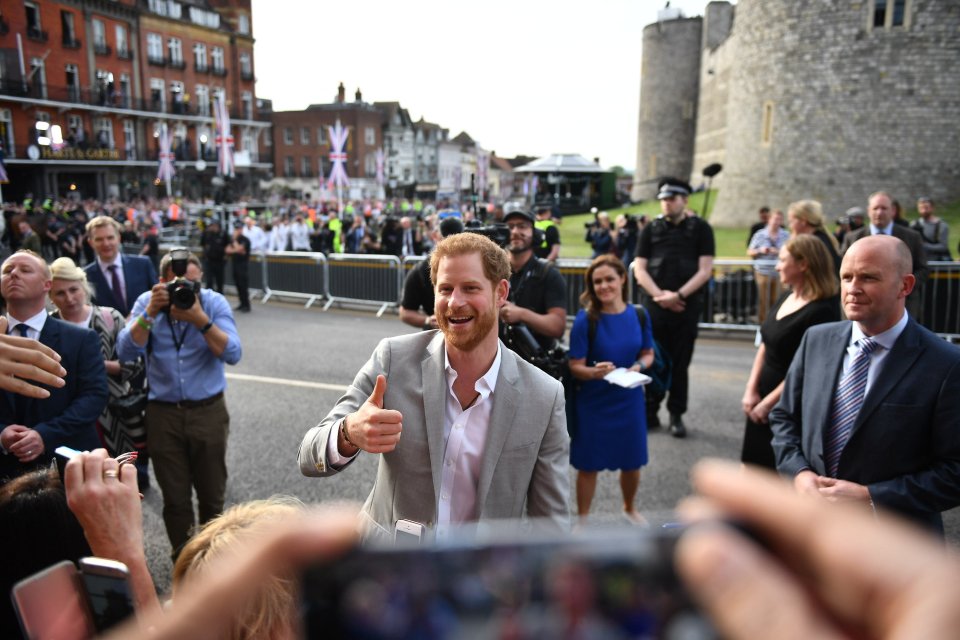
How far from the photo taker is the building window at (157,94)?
49125 millimetres

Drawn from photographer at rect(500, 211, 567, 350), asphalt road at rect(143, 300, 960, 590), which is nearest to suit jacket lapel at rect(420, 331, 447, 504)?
asphalt road at rect(143, 300, 960, 590)

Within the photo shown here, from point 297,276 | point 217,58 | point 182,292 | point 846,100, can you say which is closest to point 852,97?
point 846,100

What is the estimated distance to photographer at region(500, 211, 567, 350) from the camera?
4598 millimetres

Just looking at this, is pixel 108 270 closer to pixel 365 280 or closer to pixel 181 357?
pixel 181 357

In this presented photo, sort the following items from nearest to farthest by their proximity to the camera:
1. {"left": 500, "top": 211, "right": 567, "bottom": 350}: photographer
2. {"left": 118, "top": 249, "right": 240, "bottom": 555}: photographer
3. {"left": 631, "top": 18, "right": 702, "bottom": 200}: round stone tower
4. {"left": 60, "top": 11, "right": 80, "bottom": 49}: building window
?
{"left": 118, "top": 249, "right": 240, "bottom": 555}: photographer, {"left": 500, "top": 211, "right": 567, "bottom": 350}: photographer, {"left": 60, "top": 11, "right": 80, "bottom": 49}: building window, {"left": 631, "top": 18, "right": 702, "bottom": 200}: round stone tower

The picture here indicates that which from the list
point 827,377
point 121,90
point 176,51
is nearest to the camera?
point 827,377

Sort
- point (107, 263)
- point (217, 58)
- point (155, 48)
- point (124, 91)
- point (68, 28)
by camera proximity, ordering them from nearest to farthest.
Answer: point (107, 263)
point (68, 28)
point (124, 91)
point (155, 48)
point (217, 58)

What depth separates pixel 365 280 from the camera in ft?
44.4

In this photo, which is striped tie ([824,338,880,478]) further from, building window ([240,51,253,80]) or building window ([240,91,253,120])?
building window ([240,51,253,80])

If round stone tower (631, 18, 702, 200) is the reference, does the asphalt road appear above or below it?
below

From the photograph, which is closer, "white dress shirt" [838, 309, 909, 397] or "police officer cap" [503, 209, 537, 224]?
"white dress shirt" [838, 309, 909, 397]

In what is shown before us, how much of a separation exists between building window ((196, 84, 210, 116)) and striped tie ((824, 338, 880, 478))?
192ft

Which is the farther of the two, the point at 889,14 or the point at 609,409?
the point at 889,14

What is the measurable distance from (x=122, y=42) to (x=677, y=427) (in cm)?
5390
